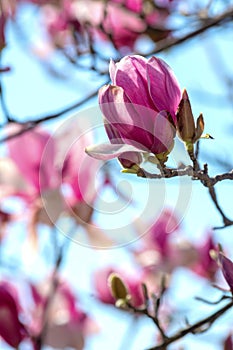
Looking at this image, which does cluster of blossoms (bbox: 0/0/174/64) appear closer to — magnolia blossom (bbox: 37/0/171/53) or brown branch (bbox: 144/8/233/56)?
magnolia blossom (bbox: 37/0/171/53)

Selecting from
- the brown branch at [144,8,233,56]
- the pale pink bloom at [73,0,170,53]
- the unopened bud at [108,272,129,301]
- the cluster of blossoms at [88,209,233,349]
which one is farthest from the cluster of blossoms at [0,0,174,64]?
the unopened bud at [108,272,129,301]

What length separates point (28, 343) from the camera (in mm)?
1504

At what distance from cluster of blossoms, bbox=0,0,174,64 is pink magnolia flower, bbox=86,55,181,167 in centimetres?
77

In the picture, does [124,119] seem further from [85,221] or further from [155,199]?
[85,221]

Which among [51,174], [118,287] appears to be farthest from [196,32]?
[118,287]

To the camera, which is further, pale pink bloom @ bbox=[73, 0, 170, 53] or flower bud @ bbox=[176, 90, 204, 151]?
pale pink bloom @ bbox=[73, 0, 170, 53]

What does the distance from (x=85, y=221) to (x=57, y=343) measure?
0.27 metres

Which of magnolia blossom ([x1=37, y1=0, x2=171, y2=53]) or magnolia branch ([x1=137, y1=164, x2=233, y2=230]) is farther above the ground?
magnolia branch ([x1=137, y1=164, x2=233, y2=230])

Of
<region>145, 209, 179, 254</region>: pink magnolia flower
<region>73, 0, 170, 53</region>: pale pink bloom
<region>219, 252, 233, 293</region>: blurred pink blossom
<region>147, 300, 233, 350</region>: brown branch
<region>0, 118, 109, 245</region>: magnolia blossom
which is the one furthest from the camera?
<region>145, 209, 179, 254</region>: pink magnolia flower

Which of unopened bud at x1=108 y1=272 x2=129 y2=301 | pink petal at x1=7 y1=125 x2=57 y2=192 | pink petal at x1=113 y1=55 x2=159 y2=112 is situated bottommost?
pink petal at x1=7 y1=125 x2=57 y2=192

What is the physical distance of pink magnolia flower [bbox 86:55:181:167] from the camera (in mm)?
936

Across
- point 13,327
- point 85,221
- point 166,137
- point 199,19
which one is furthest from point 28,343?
point 199,19

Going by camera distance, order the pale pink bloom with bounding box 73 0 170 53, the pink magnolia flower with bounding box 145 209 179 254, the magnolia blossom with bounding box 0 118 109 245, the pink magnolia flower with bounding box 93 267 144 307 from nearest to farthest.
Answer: the magnolia blossom with bounding box 0 118 109 245
the pink magnolia flower with bounding box 93 267 144 307
the pale pink bloom with bounding box 73 0 170 53
the pink magnolia flower with bounding box 145 209 179 254

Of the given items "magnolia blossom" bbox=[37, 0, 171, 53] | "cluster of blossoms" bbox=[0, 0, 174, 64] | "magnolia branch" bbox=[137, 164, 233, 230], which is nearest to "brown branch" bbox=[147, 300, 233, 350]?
"magnolia branch" bbox=[137, 164, 233, 230]
